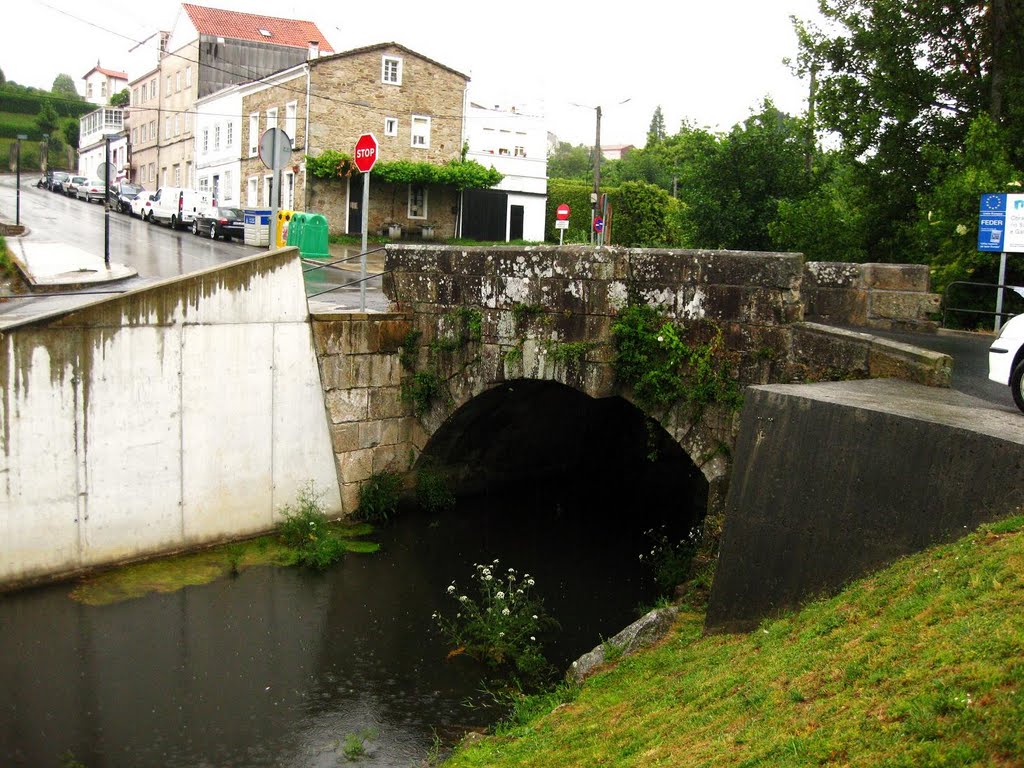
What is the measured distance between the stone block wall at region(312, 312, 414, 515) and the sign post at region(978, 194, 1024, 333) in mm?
7904

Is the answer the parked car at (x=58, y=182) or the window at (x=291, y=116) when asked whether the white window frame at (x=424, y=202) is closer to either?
the window at (x=291, y=116)

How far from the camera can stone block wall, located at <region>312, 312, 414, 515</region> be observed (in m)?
12.4

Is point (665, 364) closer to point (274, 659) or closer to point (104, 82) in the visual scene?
point (274, 659)

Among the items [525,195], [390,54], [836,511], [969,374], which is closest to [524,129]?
[525,195]

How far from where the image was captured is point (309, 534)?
38.5ft

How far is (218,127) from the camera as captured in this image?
138ft

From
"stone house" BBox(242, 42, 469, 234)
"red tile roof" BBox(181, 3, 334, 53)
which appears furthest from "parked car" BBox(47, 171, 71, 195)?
"stone house" BBox(242, 42, 469, 234)

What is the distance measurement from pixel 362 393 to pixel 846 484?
778cm

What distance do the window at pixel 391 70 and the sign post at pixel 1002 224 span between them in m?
25.8

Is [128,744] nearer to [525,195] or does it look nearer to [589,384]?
[589,384]

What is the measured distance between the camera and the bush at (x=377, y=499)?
12.8 m

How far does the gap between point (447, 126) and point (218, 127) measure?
11.6m

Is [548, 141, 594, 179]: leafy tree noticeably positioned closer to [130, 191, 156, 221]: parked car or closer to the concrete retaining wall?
[130, 191, 156, 221]: parked car

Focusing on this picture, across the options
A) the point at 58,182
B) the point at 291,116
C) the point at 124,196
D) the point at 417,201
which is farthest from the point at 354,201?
the point at 58,182
